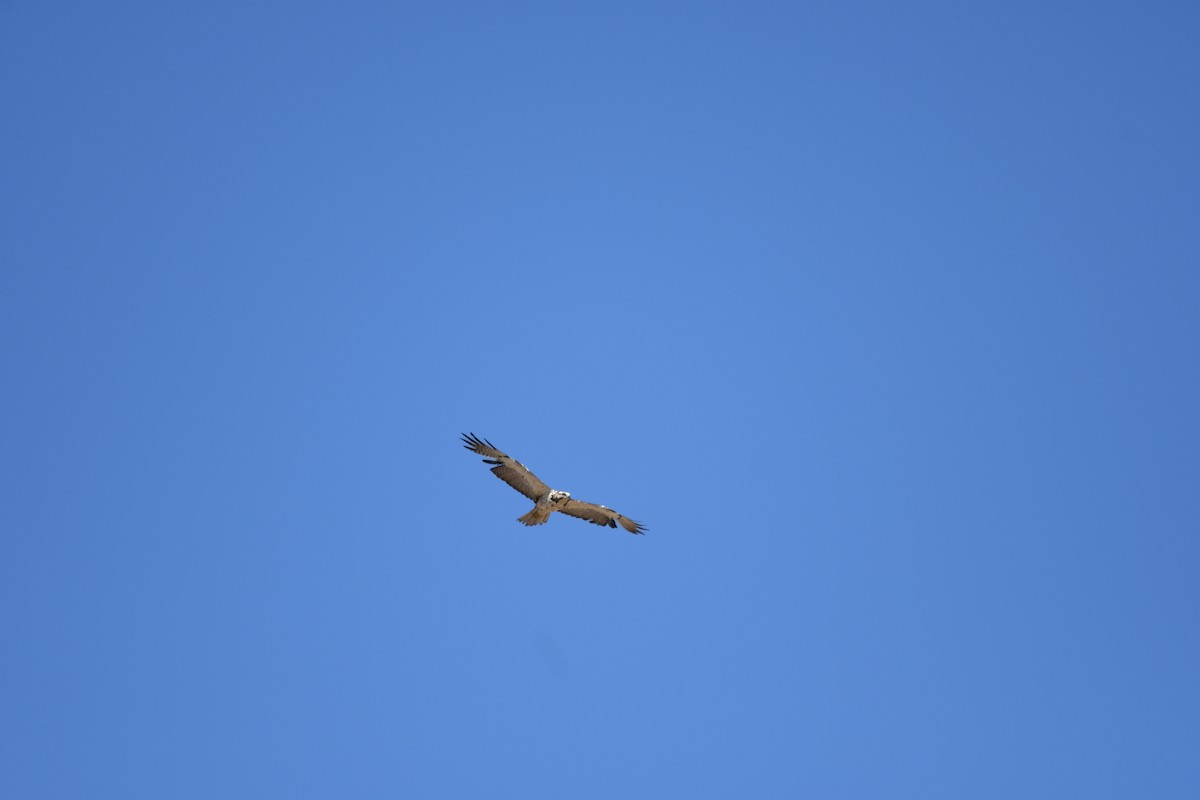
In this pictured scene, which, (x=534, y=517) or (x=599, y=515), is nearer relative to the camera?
(x=534, y=517)

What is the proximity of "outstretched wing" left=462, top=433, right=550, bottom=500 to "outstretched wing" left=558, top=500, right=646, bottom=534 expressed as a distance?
3.46 feet

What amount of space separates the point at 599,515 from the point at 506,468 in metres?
3.24

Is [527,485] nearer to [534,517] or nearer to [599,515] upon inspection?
[534,517]

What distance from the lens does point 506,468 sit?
2895 centimetres

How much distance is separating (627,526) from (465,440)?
5.41 metres

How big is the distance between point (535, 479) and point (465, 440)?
7.22 ft

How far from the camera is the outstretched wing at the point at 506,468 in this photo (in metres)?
28.8

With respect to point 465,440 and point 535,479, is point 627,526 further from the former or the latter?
point 465,440

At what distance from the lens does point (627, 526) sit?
99.7ft

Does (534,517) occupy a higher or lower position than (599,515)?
lower

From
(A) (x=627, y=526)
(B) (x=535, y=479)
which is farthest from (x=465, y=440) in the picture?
(A) (x=627, y=526)

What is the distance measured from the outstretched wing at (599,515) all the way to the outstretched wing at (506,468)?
3.46 feet

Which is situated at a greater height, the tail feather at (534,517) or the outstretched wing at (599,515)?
the outstretched wing at (599,515)

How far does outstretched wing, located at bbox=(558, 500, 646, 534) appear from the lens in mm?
29683
